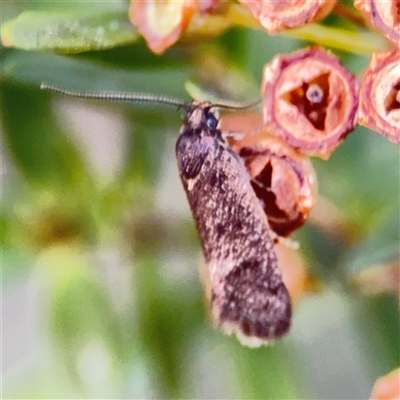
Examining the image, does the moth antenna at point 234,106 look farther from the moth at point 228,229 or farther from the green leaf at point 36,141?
the green leaf at point 36,141

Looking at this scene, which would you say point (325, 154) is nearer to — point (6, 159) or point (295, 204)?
point (295, 204)

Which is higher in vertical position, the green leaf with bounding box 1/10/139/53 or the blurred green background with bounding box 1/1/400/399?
the green leaf with bounding box 1/10/139/53

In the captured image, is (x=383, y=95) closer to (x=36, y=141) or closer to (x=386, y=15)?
(x=386, y=15)

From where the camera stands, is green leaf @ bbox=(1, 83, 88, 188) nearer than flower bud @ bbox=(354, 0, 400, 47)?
No

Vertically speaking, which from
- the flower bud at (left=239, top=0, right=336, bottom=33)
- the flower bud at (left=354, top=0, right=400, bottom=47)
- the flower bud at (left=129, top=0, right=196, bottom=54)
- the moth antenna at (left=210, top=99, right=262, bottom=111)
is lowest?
→ the moth antenna at (left=210, top=99, right=262, bottom=111)

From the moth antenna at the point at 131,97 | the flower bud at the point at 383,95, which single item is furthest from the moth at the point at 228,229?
the flower bud at the point at 383,95

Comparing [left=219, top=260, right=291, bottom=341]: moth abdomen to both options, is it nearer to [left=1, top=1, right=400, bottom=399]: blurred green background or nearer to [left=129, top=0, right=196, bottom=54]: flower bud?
[left=1, top=1, right=400, bottom=399]: blurred green background

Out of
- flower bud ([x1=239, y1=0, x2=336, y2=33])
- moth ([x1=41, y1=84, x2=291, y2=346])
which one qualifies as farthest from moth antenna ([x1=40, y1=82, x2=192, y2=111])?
flower bud ([x1=239, y1=0, x2=336, y2=33])
